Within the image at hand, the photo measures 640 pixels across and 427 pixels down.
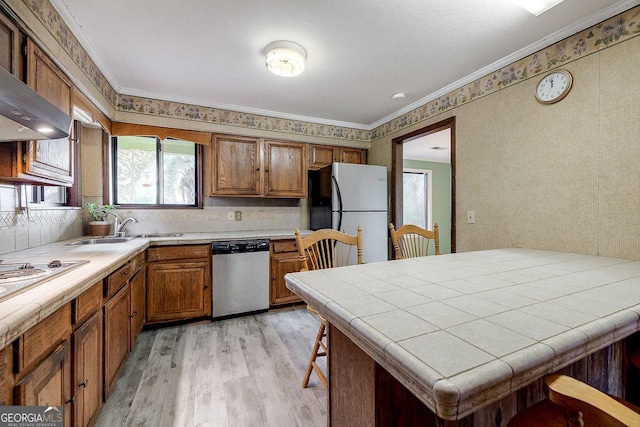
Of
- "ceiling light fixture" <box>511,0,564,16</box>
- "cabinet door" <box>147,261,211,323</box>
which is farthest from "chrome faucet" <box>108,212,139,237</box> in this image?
"ceiling light fixture" <box>511,0,564,16</box>

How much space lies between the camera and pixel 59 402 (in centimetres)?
105

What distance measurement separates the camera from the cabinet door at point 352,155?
3865 millimetres

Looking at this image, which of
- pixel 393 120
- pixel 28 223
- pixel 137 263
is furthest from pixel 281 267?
pixel 393 120

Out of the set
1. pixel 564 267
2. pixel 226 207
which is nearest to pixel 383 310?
pixel 564 267

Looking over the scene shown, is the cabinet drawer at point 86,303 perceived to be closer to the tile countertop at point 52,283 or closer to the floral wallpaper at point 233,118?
the tile countertop at point 52,283

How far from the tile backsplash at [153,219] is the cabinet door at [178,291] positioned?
624mm

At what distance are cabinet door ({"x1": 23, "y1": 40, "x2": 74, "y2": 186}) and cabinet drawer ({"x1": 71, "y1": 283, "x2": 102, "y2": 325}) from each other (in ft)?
2.20

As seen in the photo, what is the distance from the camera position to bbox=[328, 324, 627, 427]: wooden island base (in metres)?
0.84

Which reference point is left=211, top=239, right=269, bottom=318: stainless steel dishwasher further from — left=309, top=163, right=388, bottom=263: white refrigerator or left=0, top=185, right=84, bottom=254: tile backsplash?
left=0, top=185, right=84, bottom=254: tile backsplash

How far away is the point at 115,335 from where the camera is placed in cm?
168

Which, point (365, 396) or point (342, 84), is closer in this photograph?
point (365, 396)

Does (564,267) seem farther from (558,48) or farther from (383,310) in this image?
(558,48)

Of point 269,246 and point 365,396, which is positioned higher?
point 269,246

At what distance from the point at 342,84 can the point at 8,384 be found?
277 centimetres
